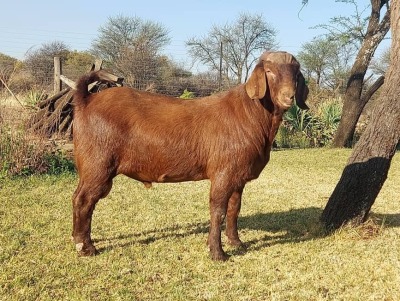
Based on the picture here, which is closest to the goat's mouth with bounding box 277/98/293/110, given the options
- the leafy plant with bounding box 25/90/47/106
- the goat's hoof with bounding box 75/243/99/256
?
the goat's hoof with bounding box 75/243/99/256

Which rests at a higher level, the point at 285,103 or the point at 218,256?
the point at 285,103

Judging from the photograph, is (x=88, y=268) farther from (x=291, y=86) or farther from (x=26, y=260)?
(x=291, y=86)

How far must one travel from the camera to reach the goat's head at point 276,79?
385 centimetres

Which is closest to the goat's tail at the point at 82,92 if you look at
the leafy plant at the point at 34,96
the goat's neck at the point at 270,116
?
the goat's neck at the point at 270,116

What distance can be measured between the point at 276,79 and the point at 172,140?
3.89 ft

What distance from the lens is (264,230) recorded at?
537 cm

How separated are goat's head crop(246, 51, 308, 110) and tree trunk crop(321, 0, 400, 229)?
61.1 inches

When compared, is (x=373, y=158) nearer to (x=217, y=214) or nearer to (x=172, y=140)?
(x=217, y=214)

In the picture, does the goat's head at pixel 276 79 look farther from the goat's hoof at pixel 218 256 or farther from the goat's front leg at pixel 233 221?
the goat's hoof at pixel 218 256

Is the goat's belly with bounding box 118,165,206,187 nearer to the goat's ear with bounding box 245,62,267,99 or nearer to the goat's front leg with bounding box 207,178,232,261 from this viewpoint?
the goat's front leg with bounding box 207,178,232,261

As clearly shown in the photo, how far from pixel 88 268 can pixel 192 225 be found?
1.80m

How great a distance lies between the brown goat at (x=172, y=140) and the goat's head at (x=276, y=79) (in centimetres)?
1


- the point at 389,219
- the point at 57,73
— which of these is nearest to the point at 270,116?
the point at 389,219

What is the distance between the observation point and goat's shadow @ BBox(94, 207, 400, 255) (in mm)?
4797
